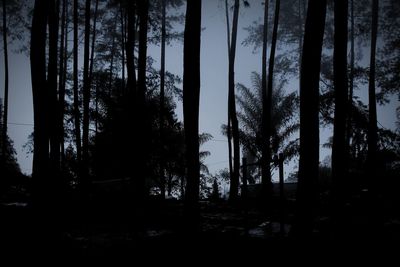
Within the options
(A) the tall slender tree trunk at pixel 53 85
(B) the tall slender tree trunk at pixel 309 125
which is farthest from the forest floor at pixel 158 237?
(A) the tall slender tree trunk at pixel 53 85

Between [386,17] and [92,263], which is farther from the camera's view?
[386,17]

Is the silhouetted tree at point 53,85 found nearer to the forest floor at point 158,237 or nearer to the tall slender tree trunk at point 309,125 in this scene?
the forest floor at point 158,237

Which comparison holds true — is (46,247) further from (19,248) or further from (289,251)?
(289,251)

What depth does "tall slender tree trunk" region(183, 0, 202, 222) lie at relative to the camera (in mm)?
5672

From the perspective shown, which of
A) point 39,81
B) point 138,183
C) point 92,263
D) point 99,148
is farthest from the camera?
point 99,148

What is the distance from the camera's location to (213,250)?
495cm

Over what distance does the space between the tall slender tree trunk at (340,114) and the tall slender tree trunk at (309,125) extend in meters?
1.36

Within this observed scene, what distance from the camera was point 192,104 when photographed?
583 cm

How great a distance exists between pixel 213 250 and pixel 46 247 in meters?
2.66

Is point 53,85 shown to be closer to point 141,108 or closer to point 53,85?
point 53,85

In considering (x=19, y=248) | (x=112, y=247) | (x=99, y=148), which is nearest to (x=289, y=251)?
(x=112, y=247)

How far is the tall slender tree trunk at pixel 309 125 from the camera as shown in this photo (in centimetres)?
503

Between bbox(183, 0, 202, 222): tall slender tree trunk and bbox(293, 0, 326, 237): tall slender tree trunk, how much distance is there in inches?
70.2

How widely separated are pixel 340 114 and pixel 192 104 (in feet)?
10.6
